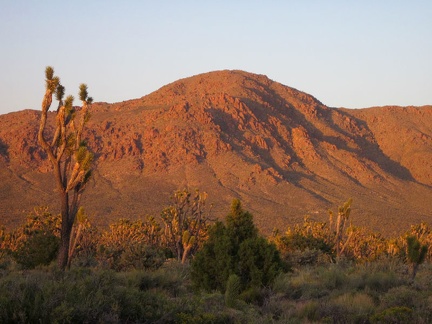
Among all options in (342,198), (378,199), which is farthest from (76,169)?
Answer: (378,199)

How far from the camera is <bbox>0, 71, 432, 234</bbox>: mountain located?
227 ft

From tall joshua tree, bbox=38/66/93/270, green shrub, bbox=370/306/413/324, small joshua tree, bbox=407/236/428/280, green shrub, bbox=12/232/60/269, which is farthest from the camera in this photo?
green shrub, bbox=12/232/60/269

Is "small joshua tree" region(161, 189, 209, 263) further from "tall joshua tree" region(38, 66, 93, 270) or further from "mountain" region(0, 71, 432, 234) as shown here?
"mountain" region(0, 71, 432, 234)

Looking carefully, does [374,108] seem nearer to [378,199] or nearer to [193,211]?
[378,199]

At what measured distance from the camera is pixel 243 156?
90.2 meters

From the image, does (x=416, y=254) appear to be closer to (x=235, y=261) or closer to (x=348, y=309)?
(x=235, y=261)

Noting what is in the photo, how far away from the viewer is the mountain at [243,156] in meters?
69.1

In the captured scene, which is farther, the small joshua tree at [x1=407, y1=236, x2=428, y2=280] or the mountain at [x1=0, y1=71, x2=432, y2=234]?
the mountain at [x1=0, y1=71, x2=432, y2=234]

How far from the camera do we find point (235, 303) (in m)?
10.4

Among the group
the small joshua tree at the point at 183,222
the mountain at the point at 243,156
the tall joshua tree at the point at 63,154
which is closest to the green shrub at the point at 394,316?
the tall joshua tree at the point at 63,154

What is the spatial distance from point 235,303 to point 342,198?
226 feet

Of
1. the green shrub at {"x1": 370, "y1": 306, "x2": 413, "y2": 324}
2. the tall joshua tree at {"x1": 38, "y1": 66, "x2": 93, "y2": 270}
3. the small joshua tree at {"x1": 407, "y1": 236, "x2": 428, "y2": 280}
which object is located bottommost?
the small joshua tree at {"x1": 407, "y1": 236, "x2": 428, "y2": 280}

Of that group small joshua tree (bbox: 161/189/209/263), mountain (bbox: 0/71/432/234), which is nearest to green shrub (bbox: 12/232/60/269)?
small joshua tree (bbox: 161/189/209/263)

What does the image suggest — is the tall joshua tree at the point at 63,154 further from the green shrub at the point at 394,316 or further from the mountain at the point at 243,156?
the mountain at the point at 243,156
